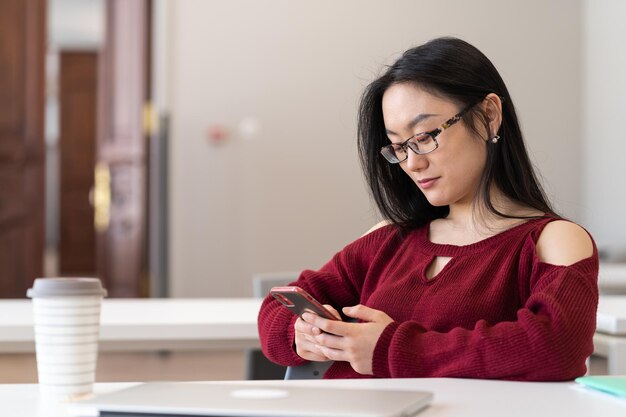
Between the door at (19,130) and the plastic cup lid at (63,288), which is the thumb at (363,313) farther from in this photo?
the door at (19,130)

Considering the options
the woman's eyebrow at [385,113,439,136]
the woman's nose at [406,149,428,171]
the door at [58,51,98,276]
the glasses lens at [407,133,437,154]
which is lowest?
the door at [58,51,98,276]

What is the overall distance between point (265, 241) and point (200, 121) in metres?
0.83

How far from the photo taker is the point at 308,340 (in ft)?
5.08

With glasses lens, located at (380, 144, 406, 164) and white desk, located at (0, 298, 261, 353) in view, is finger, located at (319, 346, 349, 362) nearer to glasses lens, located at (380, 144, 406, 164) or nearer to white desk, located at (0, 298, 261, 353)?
glasses lens, located at (380, 144, 406, 164)

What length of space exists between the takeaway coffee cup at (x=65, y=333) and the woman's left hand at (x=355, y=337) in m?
0.43

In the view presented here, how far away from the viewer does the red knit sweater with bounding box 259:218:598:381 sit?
4.40 feet

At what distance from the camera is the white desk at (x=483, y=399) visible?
1.06m

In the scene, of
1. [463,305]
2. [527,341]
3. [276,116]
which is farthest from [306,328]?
[276,116]

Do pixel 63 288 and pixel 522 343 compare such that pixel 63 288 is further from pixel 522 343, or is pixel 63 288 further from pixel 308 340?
pixel 522 343

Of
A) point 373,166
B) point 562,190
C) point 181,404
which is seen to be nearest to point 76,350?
point 181,404

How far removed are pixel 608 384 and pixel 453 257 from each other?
0.48 m

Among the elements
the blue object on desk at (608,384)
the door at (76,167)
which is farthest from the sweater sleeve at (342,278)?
the door at (76,167)

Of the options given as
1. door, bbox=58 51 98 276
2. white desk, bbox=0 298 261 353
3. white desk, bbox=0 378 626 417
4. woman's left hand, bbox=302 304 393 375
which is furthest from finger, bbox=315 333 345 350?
door, bbox=58 51 98 276

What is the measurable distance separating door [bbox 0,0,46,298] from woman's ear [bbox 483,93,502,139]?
480 centimetres
